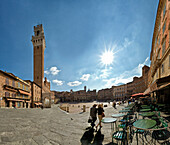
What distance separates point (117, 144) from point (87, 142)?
4.14 feet

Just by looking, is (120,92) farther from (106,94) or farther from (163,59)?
(163,59)

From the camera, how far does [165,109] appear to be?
970 centimetres

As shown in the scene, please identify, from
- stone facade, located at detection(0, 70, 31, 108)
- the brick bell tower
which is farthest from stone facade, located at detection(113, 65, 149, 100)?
stone facade, located at detection(0, 70, 31, 108)

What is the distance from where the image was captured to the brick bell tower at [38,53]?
44438 mm

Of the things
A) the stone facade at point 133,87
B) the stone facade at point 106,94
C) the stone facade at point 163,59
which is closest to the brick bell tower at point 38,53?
the stone facade at point 163,59

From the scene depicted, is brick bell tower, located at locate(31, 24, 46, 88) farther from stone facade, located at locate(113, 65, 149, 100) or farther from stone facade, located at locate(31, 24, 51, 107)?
stone facade, located at locate(113, 65, 149, 100)

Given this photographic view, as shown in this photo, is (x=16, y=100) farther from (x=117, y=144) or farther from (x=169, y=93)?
(x=169, y=93)

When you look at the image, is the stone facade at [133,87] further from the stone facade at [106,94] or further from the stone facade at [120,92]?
the stone facade at [106,94]

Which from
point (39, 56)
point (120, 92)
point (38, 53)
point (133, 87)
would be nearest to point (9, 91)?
point (39, 56)

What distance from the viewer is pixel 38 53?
1928 inches

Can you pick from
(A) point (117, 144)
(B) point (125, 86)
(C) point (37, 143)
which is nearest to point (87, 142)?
(A) point (117, 144)

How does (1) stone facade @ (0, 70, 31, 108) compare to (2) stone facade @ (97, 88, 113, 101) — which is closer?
(1) stone facade @ (0, 70, 31, 108)

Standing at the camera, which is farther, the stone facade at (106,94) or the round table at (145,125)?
the stone facade at (106,94)

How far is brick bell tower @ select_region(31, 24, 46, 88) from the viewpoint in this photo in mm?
44438
